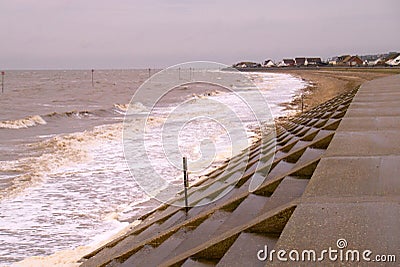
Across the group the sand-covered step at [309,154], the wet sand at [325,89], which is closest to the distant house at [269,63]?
the wet sand at [325,89]

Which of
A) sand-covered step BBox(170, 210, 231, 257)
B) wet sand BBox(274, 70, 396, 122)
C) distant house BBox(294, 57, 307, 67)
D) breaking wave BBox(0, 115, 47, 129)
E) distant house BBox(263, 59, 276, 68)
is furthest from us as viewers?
distant house BBox(263, 59, 276, 68)

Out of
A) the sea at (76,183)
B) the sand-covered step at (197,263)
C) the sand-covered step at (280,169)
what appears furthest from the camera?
the sea at (76,183)

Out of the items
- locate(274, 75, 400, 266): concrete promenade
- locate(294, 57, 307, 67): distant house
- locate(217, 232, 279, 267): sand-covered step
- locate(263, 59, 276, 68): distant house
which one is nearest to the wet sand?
locate(274, 75, 400, 266): concrete promenade

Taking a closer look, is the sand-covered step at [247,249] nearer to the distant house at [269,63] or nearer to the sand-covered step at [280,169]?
the sand-covered step at [280,169]

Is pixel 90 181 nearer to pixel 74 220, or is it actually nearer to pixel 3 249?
pixel 74 220

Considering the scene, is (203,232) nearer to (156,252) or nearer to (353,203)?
(156,252)

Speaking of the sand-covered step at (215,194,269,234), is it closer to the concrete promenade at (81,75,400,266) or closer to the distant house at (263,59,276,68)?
the concrete promenade at (81,75,400,266)

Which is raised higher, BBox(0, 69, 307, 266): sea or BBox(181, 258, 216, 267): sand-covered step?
BBox(181, 258, 216, 267): sand-covered step

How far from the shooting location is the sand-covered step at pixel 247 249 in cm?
308

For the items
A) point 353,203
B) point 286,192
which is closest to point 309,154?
point 286,192

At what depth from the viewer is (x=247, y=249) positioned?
3232mm

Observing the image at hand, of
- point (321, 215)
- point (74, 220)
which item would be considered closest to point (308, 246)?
point (321, 215)

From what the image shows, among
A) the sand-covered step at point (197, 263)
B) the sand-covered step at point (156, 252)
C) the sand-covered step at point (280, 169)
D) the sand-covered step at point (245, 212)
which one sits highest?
the sand-covered step at point (280, 169)

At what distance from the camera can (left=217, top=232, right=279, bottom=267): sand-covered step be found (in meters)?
3.08
